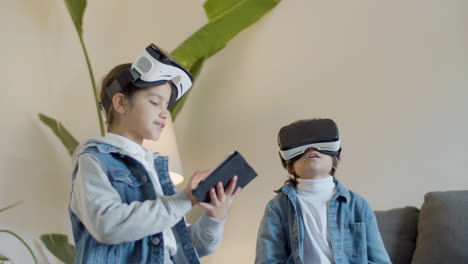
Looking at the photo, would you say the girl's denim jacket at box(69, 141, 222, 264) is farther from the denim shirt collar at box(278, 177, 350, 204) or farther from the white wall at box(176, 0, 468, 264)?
the white wall at box(176, 0, 468, 264)

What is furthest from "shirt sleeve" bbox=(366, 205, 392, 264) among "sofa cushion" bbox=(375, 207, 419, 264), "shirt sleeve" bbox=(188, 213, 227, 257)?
"shirt sleeve" bbox=(188, 213, 227, 257)

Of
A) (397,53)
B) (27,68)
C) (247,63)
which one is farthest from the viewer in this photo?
(27,68)

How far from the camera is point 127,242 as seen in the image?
100cm

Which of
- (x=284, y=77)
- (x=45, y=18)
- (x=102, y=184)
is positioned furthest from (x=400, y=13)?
(x=45, y=18)

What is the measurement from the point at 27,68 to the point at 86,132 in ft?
1.51

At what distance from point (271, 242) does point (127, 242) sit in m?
0.65

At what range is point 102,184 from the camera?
97cm

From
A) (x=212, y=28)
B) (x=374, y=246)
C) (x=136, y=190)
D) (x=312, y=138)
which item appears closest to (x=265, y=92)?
(x=212, y=28)

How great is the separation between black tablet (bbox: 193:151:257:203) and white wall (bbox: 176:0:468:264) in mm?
1082

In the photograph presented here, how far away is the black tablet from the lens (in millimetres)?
Answer: 982

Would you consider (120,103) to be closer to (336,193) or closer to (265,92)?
(336,193)

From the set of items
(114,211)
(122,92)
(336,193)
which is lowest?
(336,193)

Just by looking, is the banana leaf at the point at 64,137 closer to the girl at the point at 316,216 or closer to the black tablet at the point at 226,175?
the girl at the point at 316,216

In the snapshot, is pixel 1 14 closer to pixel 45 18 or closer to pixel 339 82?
pixel 45 18
